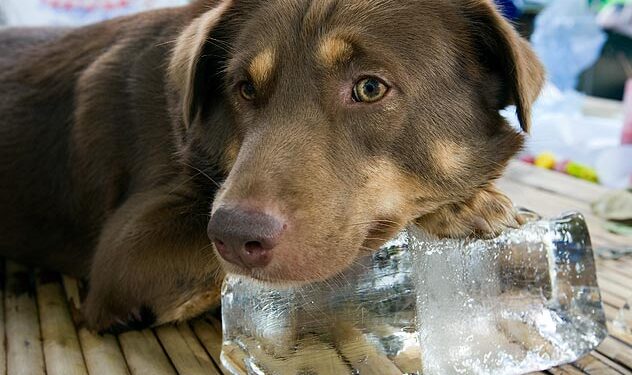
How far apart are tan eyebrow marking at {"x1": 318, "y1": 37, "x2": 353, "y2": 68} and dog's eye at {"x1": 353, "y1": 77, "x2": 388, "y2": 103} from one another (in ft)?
0.24

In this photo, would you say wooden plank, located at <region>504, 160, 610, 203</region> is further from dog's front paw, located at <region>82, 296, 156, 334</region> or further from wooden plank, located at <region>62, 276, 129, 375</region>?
wooden plank, located at <region>62, 276, 129, 375</region>

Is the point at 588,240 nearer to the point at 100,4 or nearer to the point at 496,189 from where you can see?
the point at 496,189

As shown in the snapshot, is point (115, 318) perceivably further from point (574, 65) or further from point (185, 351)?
point (574, 65)

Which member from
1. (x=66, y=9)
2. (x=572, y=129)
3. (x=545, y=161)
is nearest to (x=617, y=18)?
(x=572, y=129)

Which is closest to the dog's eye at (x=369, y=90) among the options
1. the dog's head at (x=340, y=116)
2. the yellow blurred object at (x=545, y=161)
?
the dog's head at (x=340, y=116)

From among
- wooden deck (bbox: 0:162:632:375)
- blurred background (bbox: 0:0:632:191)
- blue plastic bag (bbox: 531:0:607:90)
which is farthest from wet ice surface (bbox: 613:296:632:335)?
blue plastic bag (bbox: 531:0:607:90)

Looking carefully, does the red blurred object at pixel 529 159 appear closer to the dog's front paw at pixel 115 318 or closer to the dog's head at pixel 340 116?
the dog's head at pixel 340 116

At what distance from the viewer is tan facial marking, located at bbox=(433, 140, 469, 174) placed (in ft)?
6.33

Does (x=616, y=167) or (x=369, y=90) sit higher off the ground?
(x=369, y=90)

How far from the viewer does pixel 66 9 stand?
6203 mm

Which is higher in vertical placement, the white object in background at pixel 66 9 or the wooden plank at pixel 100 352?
the wooden plank at pixel 100 352

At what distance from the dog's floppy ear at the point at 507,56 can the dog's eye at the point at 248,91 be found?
2.02 feet

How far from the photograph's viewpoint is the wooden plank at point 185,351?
199cm

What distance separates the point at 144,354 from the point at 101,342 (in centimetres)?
18
